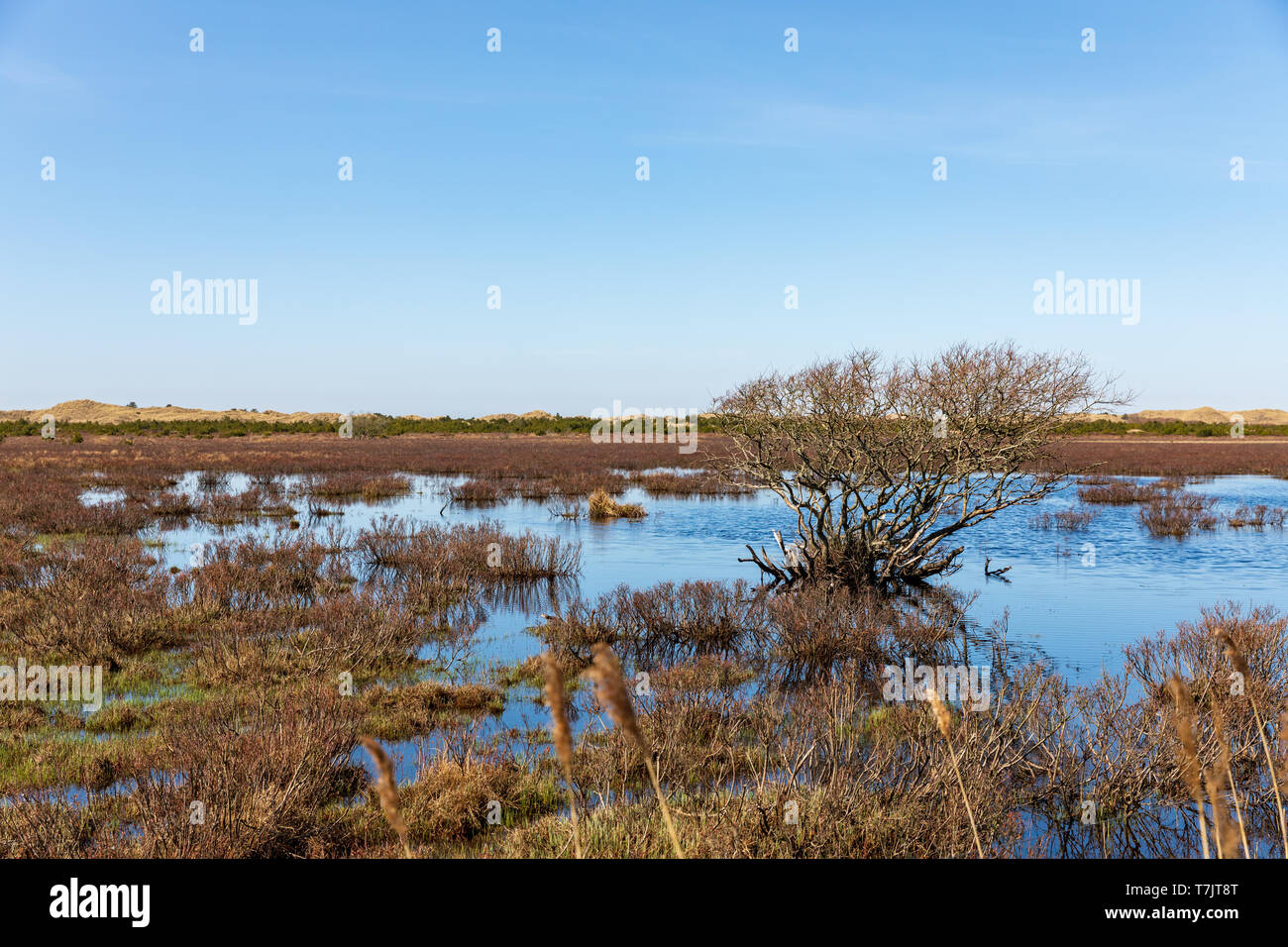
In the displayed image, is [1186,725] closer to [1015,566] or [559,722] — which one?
[559,722]

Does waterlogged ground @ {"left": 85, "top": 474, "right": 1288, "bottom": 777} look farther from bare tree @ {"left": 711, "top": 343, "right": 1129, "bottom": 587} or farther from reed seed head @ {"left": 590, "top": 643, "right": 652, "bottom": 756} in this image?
reed seed head @ {"left": 590, "top": 643, "right": 652, "bottom": 756}

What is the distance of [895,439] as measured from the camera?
12781mm

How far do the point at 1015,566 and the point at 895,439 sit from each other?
6579 mm

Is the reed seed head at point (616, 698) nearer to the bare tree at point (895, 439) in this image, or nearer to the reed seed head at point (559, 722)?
the reed seed head at point (559, 722)

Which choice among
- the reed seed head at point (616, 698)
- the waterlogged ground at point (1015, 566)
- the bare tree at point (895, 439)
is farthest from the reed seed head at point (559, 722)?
the bare tree at point (895, 439)

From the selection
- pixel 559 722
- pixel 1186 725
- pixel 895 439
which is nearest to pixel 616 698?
pixel 559 722

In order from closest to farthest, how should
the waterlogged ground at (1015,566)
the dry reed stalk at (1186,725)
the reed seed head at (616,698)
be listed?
the reed seed head at (616,698) < the dry reed stalk at (1186,725) < the waterlogged ground at (1015,566)

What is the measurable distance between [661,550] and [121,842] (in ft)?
47.3

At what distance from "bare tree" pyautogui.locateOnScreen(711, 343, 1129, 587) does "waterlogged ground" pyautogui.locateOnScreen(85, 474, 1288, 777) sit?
1.84 metres

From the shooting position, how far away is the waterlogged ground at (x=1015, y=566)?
11.0 metres

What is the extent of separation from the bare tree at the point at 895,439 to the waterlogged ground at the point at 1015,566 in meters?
1.84

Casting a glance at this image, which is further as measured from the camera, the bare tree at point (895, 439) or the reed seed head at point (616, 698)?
the bare tree at point (895, 439)
